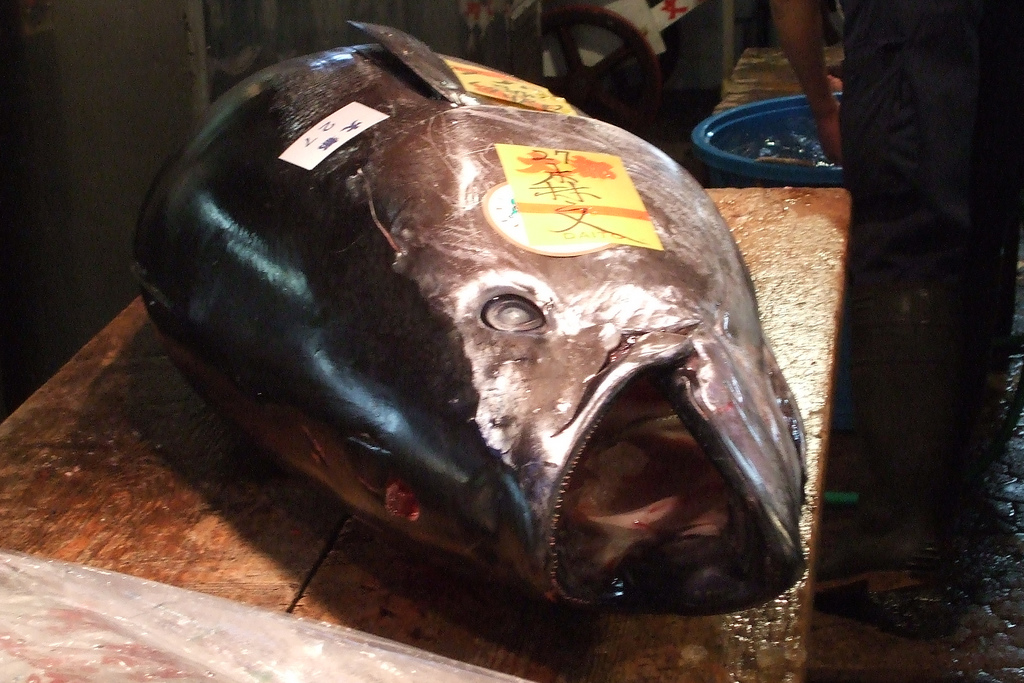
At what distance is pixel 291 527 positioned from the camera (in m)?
1.05

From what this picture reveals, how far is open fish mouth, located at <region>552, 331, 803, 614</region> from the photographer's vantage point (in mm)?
684

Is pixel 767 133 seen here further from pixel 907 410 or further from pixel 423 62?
pixel 423 62

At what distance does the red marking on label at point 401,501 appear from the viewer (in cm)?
79

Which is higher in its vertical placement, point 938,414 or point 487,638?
point 487,638

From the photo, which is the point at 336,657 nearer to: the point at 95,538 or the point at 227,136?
the point at 95,538

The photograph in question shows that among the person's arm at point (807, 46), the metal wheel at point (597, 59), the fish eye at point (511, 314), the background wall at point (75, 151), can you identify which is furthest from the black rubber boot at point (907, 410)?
the metal wheel at point (597, 59)

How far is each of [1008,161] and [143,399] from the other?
58.9 inches

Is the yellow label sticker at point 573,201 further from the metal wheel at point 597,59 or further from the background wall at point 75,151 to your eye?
the metal wheel at point 597,59

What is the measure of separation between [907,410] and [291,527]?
1.23 meters

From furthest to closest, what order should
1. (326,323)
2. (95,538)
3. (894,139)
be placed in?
(894,139) < (95,538) < (326,323)

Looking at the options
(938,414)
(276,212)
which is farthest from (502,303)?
Answer: (938,414)

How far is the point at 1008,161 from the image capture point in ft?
5.49

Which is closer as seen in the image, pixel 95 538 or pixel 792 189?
pixel 95 538

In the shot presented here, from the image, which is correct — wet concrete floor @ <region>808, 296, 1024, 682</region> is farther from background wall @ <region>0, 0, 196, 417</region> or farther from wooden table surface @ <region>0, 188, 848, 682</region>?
background wall @ <region>0, 0, 196, 417</region>
